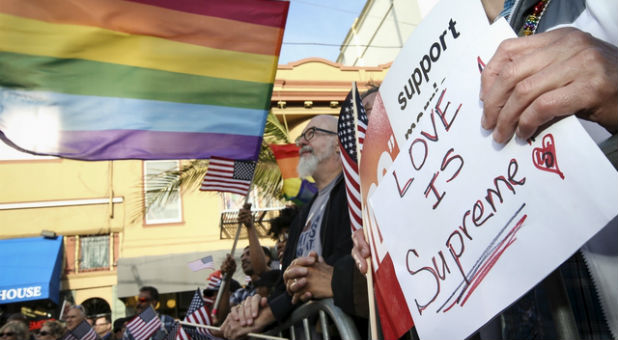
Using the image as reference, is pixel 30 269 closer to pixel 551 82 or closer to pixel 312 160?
pixel 312 160

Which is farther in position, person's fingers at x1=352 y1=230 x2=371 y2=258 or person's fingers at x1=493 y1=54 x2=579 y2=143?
person's fingers at x1=352 y1=230 x2=371 y2=258

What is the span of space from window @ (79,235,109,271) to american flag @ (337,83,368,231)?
1462 cm

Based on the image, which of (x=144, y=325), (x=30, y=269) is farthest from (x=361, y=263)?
(x=30, y=269)

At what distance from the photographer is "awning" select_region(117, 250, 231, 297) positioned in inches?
543

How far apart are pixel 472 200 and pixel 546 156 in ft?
0.51

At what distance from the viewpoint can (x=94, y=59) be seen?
356 centimetres

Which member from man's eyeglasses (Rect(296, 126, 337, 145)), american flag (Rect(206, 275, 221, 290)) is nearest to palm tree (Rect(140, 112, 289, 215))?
american flag (Rect(206, 275, 221, 290))

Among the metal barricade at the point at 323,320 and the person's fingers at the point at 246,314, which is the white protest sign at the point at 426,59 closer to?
the metal barricade at the point at 323,320

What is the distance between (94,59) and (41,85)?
40 cm

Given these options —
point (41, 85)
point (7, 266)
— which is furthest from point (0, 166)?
point (41, 85)

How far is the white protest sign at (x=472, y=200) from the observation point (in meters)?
0.65

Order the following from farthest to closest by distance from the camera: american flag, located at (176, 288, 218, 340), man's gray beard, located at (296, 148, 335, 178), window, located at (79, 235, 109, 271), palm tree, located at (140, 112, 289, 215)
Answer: window, located at (79, 235, 109, 271)
palm tree, located at (140, 112, 289, 215)
american flag, located at (176, 288, 218, 340)
man's gray beard, located at (296, 148, 335, 178)

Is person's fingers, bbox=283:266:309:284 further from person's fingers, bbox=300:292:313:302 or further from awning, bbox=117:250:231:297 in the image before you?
awning, bbox=117:250:231:297

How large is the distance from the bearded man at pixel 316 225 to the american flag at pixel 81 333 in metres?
3.93
